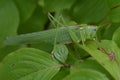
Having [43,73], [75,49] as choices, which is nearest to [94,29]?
[75,49]

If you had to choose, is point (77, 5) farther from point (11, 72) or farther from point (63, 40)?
point (11, 72)

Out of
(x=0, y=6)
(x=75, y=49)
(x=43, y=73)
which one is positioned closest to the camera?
(x=43, y=73)

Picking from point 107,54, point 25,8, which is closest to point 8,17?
point 25,8

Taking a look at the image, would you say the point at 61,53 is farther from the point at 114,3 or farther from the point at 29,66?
the point at 114,3

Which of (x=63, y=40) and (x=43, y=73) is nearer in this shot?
(x=43, y=73)

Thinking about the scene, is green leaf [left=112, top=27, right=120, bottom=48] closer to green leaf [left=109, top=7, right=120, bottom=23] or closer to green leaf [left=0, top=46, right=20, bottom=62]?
green leaf [left=109, top=7, right=120, bottom=23]

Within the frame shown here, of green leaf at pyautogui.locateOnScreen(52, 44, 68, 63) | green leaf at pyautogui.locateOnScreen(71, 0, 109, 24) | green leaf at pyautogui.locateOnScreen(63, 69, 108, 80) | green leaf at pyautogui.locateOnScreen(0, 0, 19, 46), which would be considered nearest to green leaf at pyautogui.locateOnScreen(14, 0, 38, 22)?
green leaf at pyautogui.locateOnScreen(0, 0, 19, 46)

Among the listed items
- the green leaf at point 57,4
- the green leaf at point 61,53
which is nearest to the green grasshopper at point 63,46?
the green leaf at point 61,53
